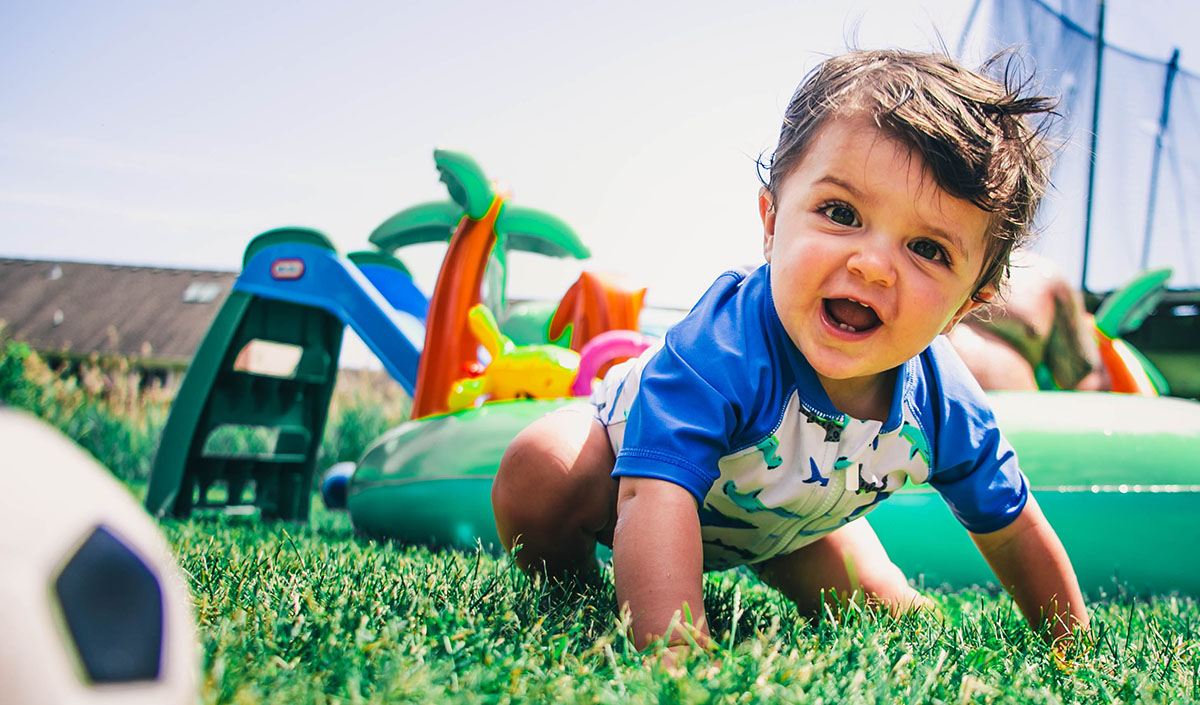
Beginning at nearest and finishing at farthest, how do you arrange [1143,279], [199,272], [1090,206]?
[1143,279]
[1090,206]
[199,272]

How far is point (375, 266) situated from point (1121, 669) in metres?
4.24

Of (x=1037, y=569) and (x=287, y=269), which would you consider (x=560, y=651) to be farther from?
(x=287, y=269)

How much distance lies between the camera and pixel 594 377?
11.3ft

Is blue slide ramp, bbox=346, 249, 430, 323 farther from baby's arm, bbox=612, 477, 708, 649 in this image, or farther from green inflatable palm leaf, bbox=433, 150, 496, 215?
baby's arm, bbox=612, 477, 708, 649

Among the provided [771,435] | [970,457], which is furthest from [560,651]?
[970,457]

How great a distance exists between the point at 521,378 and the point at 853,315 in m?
2.20

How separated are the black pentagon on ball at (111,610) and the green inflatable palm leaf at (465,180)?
3487mm

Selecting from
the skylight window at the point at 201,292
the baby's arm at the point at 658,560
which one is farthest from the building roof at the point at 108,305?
the baby's arm at the point at 658,560

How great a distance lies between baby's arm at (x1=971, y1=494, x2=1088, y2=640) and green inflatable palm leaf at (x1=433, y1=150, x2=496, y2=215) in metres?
2.87

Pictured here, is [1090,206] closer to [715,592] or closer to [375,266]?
[375,266]

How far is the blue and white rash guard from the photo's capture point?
133 cm

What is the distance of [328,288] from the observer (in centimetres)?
385

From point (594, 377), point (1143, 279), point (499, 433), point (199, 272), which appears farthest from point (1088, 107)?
point (199, 272)

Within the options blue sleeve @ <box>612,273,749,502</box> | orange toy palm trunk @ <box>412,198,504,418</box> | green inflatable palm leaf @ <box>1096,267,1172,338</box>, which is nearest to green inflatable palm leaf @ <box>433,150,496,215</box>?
orange toy palm trunk @ <box>412,198,504,418</box>
